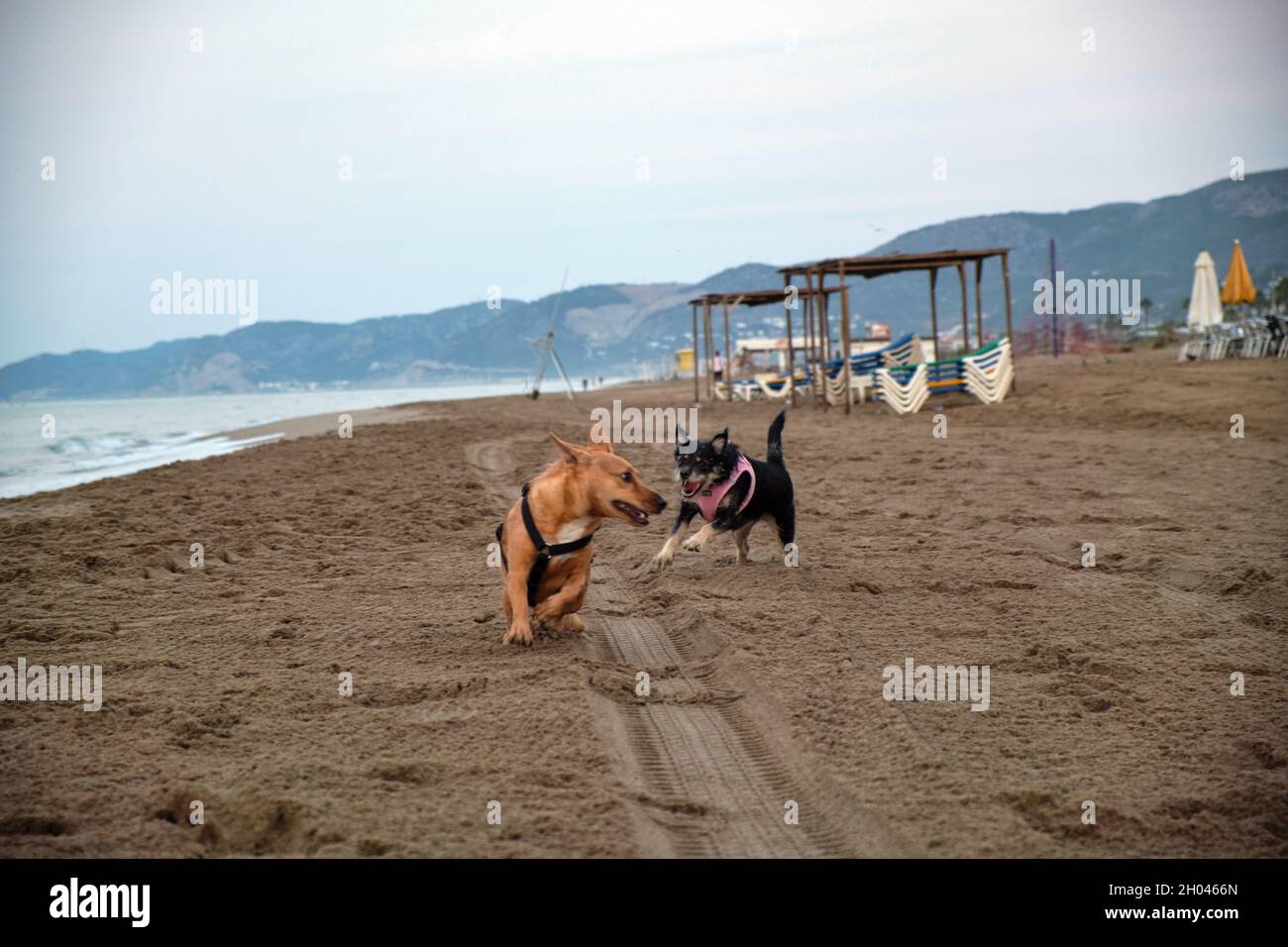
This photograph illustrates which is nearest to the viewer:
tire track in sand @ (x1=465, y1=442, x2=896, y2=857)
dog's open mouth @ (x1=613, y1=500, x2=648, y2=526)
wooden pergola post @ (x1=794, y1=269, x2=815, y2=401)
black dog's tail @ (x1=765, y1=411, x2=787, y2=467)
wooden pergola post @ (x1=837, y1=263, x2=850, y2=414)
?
tire track in sand @ (x1=465, y1=442, x2=896, y2=857)

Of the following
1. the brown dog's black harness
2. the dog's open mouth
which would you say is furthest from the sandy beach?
the dog's open mouth

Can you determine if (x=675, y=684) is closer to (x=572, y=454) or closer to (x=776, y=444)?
(x=572, y=454)

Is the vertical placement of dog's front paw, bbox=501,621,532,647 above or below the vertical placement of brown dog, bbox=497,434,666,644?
below

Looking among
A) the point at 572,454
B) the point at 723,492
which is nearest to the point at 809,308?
the point at 723,492

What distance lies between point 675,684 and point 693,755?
1022 millimetres

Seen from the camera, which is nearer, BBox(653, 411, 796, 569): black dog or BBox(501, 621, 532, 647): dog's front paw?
BBox(501, 621, 532, 647): dog's front paw

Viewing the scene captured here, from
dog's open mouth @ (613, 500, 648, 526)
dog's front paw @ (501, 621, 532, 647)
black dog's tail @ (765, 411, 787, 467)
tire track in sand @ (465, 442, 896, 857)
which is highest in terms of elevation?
black dog's tail @ (765, 411, 787, 467)

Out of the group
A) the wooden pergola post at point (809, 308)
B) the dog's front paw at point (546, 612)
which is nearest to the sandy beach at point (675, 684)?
the dog's front paw at point (546, 612)

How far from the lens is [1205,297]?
3378cm

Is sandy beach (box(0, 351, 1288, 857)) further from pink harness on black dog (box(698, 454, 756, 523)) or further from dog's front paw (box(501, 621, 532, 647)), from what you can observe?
pink harness on black dog (box(698, 454, 756, 523))

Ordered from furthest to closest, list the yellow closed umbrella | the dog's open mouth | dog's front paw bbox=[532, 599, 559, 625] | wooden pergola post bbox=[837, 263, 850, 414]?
the yellow closed umbrella, wooden pergola post bbox=[837, 263, 850, 414], dog's front paw bbox=[532, 599, 559, 625], the dog's open mouth

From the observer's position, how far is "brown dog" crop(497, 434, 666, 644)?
6023mm

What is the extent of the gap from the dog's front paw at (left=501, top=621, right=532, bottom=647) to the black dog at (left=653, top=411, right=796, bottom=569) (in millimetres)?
2320
